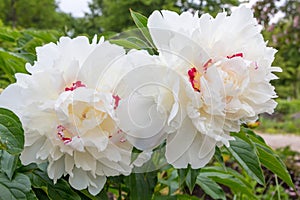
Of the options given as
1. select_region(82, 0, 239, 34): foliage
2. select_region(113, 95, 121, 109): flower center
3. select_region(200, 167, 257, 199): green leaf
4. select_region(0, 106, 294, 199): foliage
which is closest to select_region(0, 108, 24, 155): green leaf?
select_region(0, 106, 294, 199): foliage

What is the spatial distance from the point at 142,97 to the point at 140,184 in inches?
11.6

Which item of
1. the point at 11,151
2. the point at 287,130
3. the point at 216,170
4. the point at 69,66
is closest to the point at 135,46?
the point at 69,66

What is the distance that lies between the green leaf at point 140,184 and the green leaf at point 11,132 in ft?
0.95

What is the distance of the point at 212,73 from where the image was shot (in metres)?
0.51

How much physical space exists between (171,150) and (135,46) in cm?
17

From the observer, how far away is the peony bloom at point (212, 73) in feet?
1.66

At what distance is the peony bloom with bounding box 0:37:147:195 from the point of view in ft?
1.63

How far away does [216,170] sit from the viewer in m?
1.07

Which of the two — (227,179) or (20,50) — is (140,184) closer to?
(227,179)

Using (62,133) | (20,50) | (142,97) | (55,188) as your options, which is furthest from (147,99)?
(20,50)

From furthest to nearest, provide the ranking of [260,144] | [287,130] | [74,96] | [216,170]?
[287,130]
[216,170]
[260,144]
[74,96]

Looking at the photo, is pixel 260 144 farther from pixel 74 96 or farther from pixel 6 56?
pixel 6 56

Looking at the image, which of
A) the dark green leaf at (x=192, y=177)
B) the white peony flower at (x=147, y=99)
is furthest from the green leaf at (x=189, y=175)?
the white peony flower at (x=147, y=99)

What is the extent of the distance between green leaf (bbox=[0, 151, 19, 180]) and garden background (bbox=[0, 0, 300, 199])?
23 centimetres
